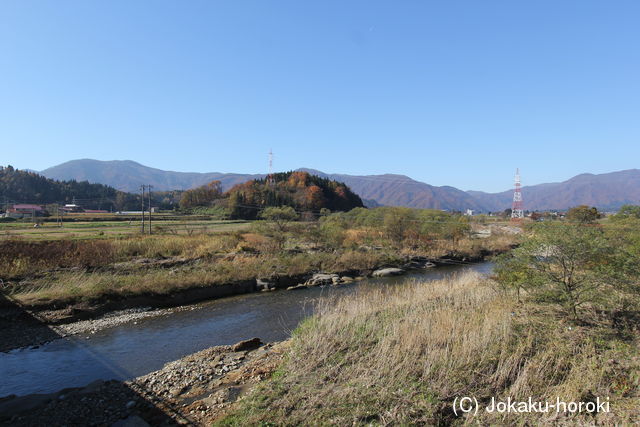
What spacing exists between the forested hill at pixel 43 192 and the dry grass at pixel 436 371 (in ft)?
340

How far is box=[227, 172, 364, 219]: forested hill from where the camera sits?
71875 mm

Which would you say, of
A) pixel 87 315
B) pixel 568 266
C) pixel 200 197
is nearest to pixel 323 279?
pixel 87 315

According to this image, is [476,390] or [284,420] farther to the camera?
[476,390]

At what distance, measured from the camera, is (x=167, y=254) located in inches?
1198

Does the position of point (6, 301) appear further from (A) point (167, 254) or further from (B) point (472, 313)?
(B) point (472, 313)

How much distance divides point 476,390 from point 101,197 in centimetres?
12621

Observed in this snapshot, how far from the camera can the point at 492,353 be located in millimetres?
8273

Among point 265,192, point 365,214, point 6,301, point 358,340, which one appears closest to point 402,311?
point 358,340

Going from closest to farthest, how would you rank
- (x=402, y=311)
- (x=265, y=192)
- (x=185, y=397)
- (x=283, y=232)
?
1. (x=185, y=397)
2. (x=402, y=311)
3. (x=283, y=232)
4. (x=265, y=192)

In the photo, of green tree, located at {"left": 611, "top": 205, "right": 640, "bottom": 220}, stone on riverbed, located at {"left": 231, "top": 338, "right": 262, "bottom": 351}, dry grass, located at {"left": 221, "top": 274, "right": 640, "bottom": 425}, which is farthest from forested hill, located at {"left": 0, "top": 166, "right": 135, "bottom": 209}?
green tree, located at {"left": 611, "top": 205, "right": 640, "bottom": 220}

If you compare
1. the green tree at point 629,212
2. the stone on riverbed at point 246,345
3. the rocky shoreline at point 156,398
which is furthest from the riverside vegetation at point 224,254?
the green tree at point 629,212

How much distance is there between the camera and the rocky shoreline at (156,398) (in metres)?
7.59

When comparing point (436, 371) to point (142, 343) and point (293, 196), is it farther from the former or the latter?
point (293, 196)

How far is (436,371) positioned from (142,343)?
11.7 metres
